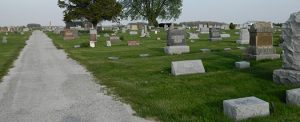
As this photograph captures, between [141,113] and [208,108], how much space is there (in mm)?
1313

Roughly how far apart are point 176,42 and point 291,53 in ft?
42.8

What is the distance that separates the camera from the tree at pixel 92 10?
2466 inches

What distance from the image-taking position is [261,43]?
54.3 feet

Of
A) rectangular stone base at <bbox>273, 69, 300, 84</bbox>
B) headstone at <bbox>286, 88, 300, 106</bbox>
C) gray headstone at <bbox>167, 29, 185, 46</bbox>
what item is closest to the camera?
headstone at <bbox>286, 88, 300, 106</bbox>

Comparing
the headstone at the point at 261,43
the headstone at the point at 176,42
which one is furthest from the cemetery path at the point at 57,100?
the headstone at the point at 176,42

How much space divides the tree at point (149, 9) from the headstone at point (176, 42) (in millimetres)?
51300

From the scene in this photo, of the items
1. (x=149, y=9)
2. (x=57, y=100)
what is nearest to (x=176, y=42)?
(x=57, y=100)

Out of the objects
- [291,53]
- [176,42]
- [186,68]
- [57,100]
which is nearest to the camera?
[57,100]

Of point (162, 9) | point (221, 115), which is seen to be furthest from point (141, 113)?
point (162, 9)

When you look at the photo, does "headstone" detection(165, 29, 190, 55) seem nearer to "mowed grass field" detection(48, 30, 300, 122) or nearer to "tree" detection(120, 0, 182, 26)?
"mowed grass field" detection(48, 30, 300, 122)

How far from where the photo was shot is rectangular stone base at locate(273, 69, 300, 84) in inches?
371

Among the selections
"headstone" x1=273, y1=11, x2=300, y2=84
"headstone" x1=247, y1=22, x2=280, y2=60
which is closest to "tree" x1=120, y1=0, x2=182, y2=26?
"headstone" x1=247, y1=22, x2=280, y2=60

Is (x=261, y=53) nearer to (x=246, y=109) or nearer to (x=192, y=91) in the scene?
(x=192, y=91)

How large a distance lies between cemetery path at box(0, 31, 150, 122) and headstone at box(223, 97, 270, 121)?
165 centimetres
